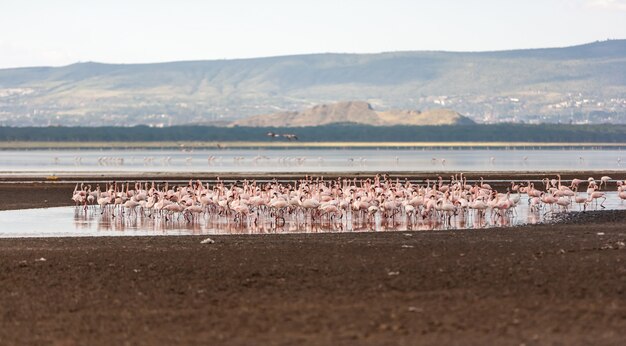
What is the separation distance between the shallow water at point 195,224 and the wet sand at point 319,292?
14.3 ft

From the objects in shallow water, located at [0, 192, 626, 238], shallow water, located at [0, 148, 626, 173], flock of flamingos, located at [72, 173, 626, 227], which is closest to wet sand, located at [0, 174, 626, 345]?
shallow water, located at [0, 192, 626, 238]

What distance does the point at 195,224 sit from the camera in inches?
1166

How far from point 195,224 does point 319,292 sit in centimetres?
1483

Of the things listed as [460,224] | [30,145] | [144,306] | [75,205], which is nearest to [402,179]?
[75,205]

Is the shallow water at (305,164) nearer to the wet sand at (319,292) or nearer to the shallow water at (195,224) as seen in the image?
the shallow water at (195,224)

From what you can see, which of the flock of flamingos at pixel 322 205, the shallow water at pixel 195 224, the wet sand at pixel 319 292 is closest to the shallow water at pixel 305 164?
the flock of flamingos at pixel 322 205

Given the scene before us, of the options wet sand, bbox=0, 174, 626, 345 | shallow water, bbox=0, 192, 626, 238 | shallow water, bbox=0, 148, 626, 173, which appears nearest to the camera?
wet sand, bbox=0, 174, 626, 345

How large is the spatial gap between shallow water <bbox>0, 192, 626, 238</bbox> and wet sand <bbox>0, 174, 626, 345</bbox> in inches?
172

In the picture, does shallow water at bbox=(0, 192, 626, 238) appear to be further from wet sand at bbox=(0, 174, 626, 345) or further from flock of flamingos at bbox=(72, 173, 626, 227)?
wet sand at bbox=(0, 174, 626, 345)

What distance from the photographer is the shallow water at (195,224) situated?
26.8 m

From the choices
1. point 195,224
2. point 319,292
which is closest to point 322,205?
point 195,224

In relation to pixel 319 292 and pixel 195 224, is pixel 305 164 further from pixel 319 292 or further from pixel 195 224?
pixel 319 292

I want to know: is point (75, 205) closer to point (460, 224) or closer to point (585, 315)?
point (460, 224)

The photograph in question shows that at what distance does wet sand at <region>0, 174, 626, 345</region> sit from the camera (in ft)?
41.0
